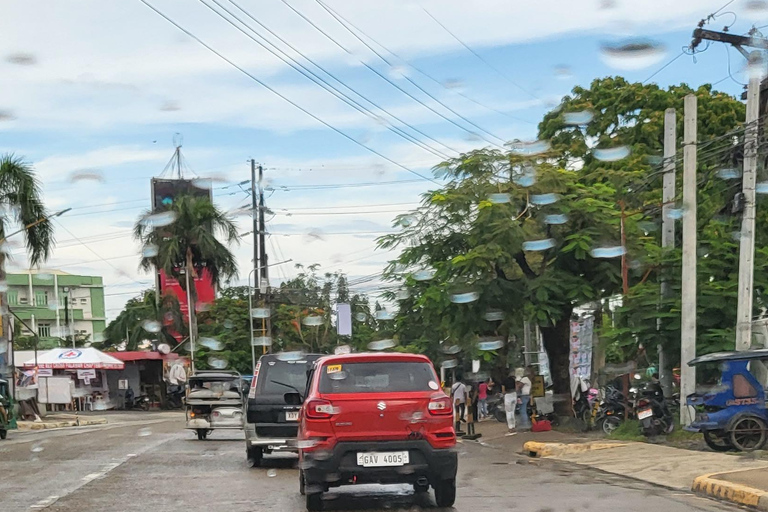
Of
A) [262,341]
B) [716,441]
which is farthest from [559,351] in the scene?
[262,341]

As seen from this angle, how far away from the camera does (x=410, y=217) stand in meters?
27.0

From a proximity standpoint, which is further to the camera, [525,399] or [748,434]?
[525,399]

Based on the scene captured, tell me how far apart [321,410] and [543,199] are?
15200 millimetres

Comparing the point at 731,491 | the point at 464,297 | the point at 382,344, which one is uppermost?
the point at 464,297

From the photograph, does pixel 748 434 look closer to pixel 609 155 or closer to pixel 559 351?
pixel 559 351

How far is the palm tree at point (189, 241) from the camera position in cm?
5816

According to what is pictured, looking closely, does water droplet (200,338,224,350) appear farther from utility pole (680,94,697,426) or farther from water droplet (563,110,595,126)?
utility pole (680,94,697,426)

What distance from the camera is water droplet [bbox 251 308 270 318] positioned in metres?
60.3

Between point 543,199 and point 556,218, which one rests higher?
point 543,199

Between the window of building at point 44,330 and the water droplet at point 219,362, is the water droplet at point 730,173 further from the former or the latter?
the window of building at point 44,330

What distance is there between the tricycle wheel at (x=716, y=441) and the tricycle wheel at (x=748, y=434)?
7.7 inches

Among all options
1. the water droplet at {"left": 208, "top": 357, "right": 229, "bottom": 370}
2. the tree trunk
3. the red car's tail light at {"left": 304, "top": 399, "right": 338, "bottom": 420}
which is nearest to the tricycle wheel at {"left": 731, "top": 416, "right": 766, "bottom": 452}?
the red car's tail light at {"left": 304, "top": 399, "right": 338, "bottom": 420}

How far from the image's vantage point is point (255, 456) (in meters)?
17.0

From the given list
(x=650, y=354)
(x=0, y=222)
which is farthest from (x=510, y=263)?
(x=0, y=222)
